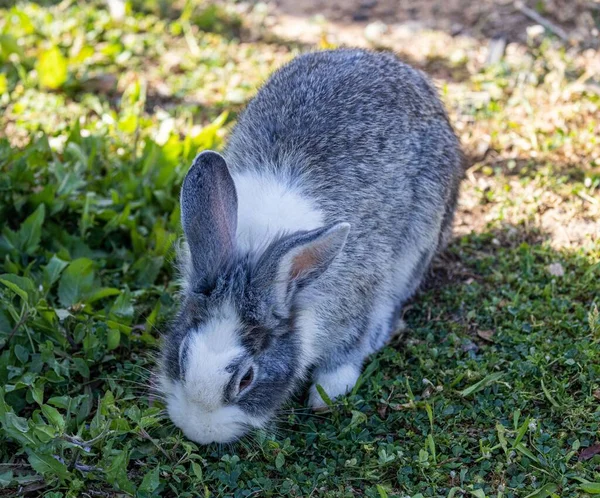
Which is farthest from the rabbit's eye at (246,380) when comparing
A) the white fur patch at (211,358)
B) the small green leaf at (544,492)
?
the small green leaf at (544,492)

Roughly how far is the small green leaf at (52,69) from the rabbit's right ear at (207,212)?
3.53m

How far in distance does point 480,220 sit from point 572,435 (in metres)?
2.07

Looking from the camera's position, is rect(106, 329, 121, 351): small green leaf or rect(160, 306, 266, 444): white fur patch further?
rect(106, 329, 121, 351): small green leaf

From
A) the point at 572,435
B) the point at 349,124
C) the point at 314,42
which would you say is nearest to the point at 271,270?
the point at 349,124

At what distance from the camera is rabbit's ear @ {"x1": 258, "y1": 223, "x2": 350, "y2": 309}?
355 centimetres

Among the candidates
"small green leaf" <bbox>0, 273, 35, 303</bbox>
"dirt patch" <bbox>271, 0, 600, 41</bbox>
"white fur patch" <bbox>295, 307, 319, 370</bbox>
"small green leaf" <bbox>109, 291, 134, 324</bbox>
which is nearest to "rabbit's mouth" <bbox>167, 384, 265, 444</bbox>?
"white fur patch" <bbox>295, 307, 319, 370</bbox>

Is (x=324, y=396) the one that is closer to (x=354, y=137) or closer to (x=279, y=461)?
(x=279, y=461)

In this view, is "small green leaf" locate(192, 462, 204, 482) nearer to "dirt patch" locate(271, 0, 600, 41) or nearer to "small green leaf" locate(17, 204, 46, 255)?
"small green leaf" locate(17, 204, 46, 255)

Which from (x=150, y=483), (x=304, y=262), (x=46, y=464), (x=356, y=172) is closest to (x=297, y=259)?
(x=304, y=262)

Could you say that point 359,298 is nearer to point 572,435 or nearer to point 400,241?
point 400,241

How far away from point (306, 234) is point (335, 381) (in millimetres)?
1167

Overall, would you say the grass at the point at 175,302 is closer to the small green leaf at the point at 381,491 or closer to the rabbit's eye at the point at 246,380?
the small green leaf at the point at 381,491

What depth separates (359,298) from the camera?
4473 millimetres

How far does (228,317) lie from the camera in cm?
357
